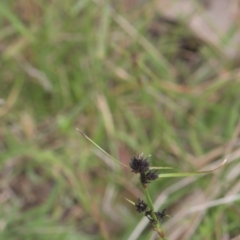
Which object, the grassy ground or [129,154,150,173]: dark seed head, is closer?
[129,154,150,173]: dark seed head

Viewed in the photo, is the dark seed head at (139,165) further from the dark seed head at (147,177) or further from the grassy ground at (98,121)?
the grassy ground at (98,121)

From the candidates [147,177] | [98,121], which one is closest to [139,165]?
[147,177]

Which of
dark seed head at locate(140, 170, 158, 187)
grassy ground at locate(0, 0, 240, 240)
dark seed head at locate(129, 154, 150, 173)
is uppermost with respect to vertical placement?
grassy ground at locate(0, 0, 240, 240)

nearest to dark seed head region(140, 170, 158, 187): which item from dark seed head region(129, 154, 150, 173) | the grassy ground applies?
dark seed head region(129, 154, 150, 173)

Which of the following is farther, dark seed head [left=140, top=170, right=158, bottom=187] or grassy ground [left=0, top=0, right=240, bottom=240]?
grassy ground [left=0, top=0, right=240, bottom=240]

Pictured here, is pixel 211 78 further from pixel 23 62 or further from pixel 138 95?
pixel 23 62

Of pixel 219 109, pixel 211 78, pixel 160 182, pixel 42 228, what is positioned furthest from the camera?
pixel 211 78

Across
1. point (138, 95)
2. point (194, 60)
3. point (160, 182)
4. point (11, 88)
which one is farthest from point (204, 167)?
point (11, 88)

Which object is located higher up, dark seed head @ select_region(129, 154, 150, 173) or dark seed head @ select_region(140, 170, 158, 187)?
dark seed head @ select_region(129, 154, 150, 173)

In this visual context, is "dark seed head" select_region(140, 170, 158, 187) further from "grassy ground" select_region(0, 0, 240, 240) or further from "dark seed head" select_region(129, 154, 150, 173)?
"grassy ground" select_region(0, 0, 240, 240)

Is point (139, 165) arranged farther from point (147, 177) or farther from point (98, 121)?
point (98, 121)
